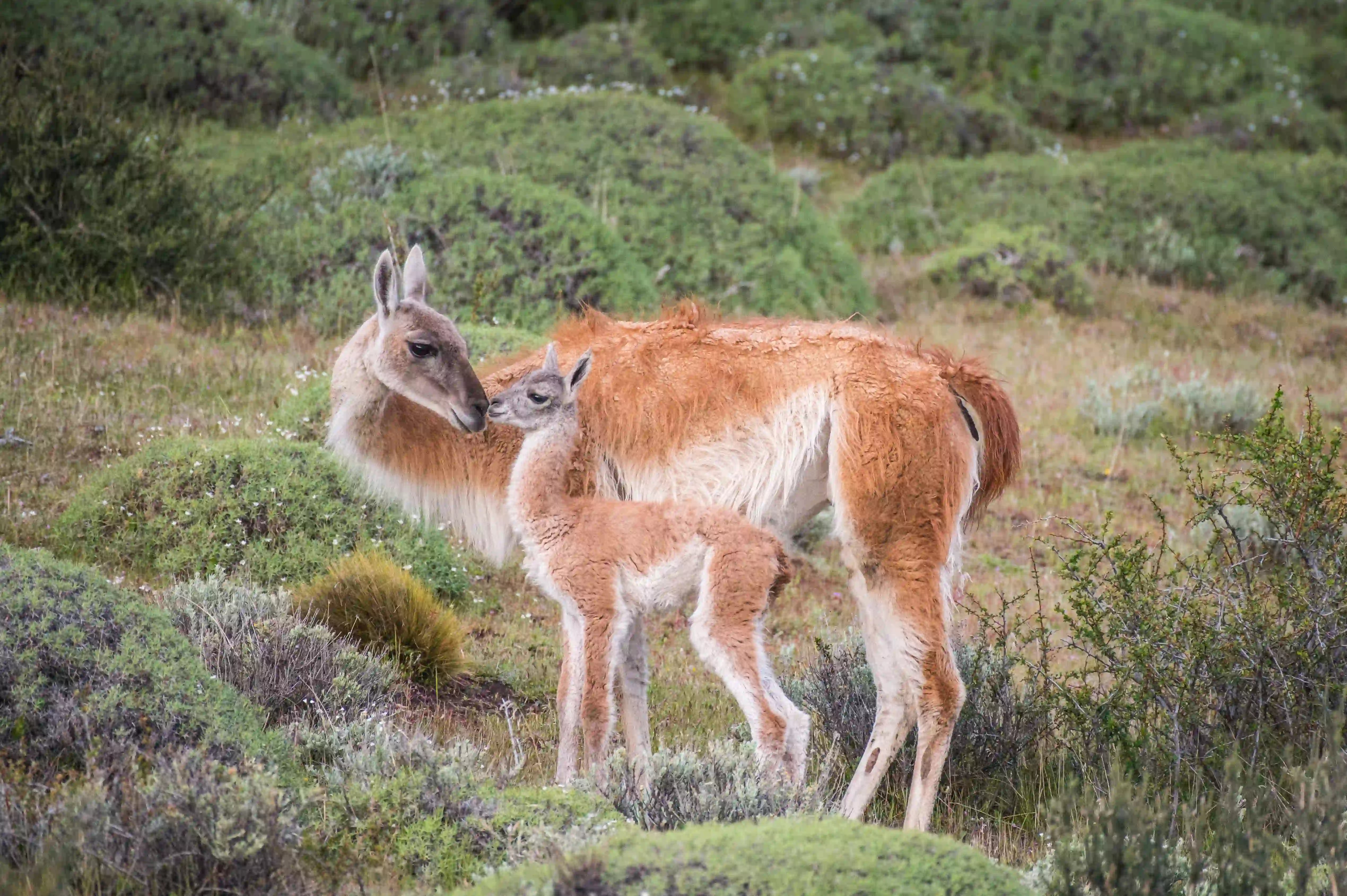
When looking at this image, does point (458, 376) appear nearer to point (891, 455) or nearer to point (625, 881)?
point (891, 455)

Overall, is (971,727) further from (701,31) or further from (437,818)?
(701,31)

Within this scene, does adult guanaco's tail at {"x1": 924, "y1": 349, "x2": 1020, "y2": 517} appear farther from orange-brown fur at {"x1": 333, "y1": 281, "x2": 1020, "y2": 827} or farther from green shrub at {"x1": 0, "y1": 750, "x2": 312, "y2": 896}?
green shrub at {"x1": 0, "y1": 750, "x2": 312, "y2": 896}

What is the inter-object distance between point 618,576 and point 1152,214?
12969 mm

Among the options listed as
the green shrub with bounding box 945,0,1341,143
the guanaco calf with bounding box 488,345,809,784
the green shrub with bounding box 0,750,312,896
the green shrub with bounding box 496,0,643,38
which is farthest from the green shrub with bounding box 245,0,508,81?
the green shrub with bounding box 0,750,312,896

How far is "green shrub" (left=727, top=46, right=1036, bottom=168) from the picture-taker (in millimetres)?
19375

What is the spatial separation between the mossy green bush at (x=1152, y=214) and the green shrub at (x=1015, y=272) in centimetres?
93

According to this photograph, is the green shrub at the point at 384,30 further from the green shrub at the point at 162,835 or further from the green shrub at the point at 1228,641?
the green shrub at the point at 162,835

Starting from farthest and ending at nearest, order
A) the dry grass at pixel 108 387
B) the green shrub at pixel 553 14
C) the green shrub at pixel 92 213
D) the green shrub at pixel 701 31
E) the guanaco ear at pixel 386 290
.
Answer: the green shrub at pixel 553 14
the green shrub at pixel 701 31
the green shrub at pixel 92 213
the dry grass at pixel 108 387
the guanaco ear at pixel 386 290

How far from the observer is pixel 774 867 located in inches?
155

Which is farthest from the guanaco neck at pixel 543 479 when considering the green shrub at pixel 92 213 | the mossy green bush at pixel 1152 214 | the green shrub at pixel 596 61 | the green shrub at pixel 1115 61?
the green shrub at pixel 1115 61

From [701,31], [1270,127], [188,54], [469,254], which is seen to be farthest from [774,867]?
[1270,127]

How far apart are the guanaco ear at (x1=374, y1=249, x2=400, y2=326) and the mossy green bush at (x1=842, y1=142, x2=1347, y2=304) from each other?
1098 cm

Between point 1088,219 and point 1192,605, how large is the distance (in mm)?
Answer: 11168

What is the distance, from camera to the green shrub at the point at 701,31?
21906 millimetres
